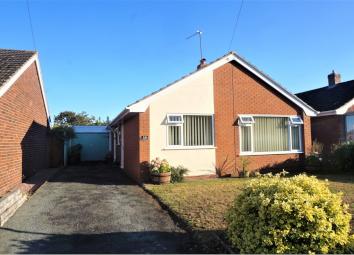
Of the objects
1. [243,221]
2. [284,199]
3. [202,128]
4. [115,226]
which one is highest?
[202,128]

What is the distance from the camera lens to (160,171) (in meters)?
12.6

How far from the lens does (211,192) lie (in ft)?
33.8

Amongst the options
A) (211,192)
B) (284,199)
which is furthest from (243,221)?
(211,192)

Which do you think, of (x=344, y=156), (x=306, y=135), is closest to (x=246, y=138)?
(x=306, y=135)

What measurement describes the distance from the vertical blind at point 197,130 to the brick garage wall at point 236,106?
1.11ft

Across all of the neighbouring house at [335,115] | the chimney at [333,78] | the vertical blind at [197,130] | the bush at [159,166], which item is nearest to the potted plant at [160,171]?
the bush at [159,166]

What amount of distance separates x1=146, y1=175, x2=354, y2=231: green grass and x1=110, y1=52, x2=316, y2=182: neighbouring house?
63.1 inches

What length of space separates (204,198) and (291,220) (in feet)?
15.7

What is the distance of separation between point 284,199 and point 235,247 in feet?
3.60

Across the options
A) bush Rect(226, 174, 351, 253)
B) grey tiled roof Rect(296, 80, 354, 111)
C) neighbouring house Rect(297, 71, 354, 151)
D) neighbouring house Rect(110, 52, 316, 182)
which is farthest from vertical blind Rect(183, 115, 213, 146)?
grey tiled roof Rect(296, 80, 354, 111)

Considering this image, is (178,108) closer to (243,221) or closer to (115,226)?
(115,226)

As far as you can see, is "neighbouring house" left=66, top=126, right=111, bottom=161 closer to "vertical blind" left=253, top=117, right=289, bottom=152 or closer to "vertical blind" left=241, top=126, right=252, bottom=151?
"vertical blind" left=241, top=126, right=252, bottom=151

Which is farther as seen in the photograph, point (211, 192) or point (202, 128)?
point (202, 128)

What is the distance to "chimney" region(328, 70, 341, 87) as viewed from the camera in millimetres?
24188
